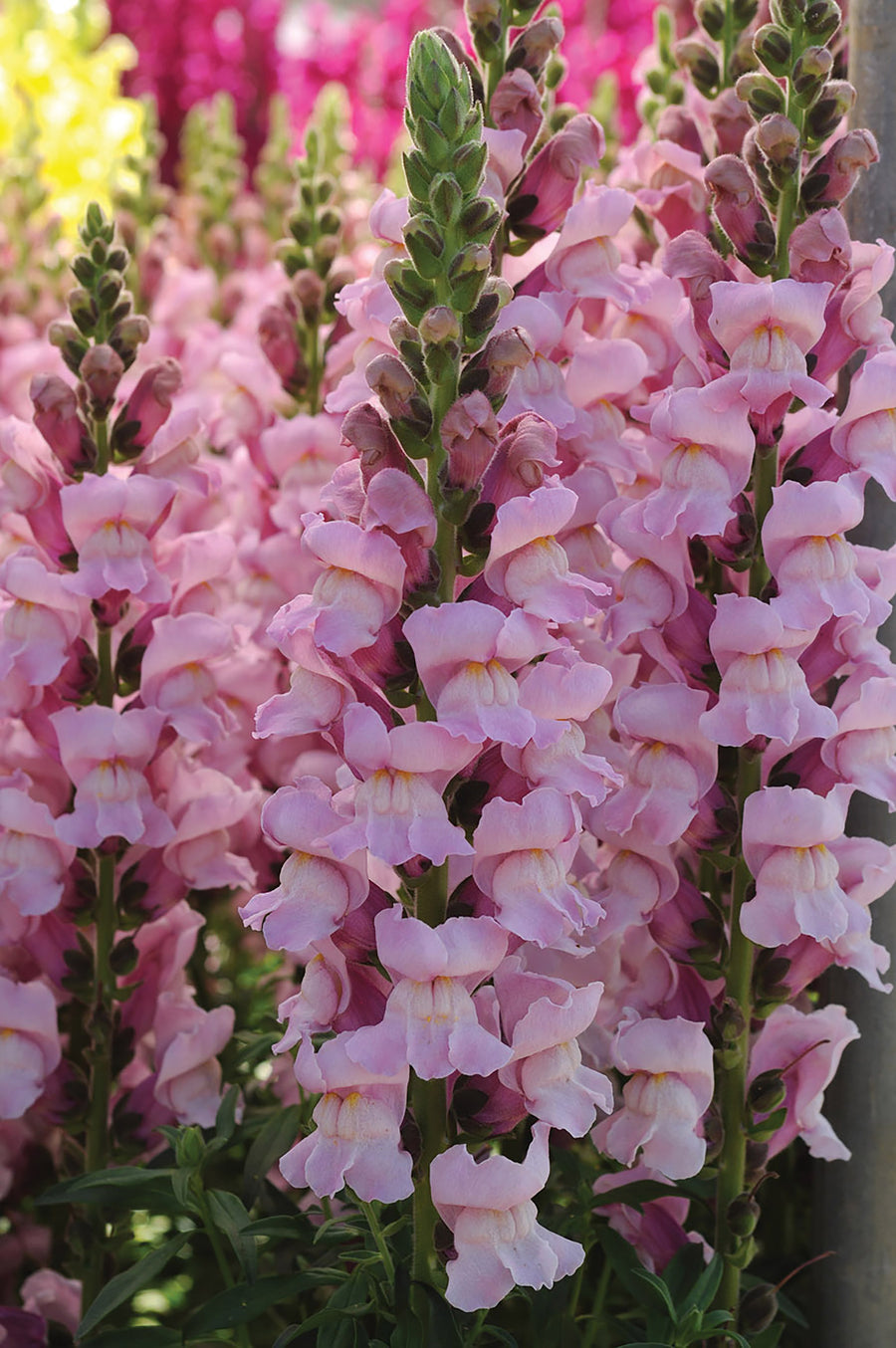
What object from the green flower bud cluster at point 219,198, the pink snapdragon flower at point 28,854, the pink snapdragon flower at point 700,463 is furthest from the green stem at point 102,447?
the green flower bud cluster at point 219,198

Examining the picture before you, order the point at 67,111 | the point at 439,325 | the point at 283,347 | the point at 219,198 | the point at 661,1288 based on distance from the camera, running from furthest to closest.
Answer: the point at 67,111 < the point at 219,198 < the point at 283,347 < the point at 661,1288 < the point at 439,325

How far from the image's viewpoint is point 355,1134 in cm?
94

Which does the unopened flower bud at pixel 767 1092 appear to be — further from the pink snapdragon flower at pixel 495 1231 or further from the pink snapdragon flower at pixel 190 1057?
the pink snapdragon flower at pixel 190 1057

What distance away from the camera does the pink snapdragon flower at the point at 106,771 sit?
1.21m

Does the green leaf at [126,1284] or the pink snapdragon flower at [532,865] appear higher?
the pink snapdragon flower at [532,865]

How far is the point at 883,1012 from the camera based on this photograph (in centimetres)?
128

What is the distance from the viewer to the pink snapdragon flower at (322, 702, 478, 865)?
90 cm

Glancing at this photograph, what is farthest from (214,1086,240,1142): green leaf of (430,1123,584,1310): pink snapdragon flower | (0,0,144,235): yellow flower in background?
(0,0,144,235): yellow flower in background

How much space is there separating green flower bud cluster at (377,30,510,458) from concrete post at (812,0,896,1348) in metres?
0.45

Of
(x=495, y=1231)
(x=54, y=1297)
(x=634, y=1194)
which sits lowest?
(x=54, y=1297)

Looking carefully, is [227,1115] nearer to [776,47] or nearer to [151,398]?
[151,398]

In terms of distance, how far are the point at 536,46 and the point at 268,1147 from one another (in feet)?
2.89

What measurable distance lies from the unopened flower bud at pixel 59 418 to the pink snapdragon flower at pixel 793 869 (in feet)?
2.09

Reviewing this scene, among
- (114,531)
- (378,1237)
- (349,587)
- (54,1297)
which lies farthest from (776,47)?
(54,1297)
